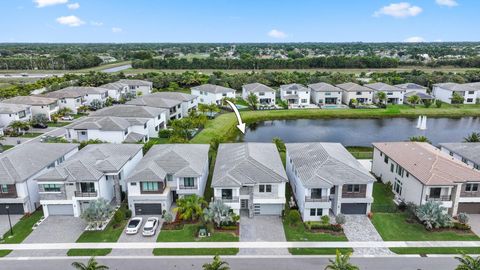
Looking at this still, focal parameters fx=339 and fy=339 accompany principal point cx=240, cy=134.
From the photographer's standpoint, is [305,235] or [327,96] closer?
[305,235]

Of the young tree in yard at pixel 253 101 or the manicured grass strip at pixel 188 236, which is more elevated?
the young tree in yard at pixel 253 101

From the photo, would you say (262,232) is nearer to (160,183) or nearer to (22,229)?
(160,183)

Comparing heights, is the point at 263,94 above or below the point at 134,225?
above

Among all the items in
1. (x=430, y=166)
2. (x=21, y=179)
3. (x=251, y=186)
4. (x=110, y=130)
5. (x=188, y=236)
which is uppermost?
(x=430, y=166)

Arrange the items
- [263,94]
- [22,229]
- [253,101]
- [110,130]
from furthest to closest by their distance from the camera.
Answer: [263,94] < [253,101] < [110,130] < [22,229]

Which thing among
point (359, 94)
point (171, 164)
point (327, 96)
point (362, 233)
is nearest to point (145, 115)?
point (171, 164)

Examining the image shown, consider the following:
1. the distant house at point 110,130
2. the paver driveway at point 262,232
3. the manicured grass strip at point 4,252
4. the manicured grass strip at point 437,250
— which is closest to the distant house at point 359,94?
the distant house at point 110,130

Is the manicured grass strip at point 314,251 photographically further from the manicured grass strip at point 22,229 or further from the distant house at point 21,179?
the distant house at point 21,179

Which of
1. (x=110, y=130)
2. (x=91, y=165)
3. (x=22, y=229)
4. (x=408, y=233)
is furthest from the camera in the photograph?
(x=110, y=130)
